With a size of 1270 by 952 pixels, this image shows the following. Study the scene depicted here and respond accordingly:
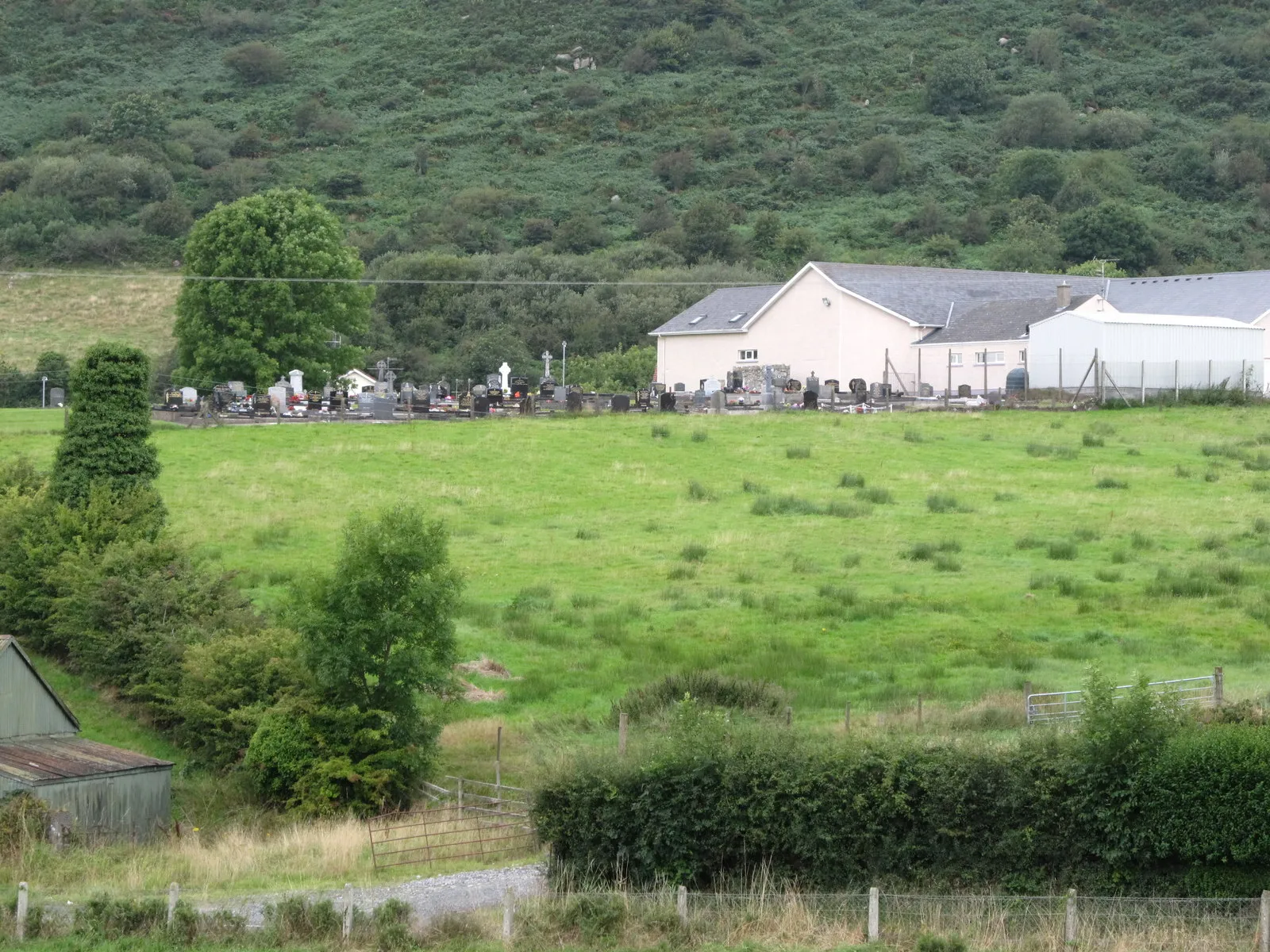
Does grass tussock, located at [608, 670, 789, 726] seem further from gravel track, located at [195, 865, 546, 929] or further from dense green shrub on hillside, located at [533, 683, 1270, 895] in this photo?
gravel track, located at [195, 865, 546, 929]

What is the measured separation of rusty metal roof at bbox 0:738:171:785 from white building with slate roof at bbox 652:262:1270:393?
135ft

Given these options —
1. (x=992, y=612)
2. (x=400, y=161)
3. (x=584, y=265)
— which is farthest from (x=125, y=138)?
(x=992, y=612)

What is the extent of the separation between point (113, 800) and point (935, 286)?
2109 inches

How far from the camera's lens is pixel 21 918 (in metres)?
17.4

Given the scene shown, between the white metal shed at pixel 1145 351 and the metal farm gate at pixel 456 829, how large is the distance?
132ft

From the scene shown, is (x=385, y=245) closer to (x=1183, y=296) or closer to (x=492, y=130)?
(x=492, y=130)

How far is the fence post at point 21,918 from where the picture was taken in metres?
17.3

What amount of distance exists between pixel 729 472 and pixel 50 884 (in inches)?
1056

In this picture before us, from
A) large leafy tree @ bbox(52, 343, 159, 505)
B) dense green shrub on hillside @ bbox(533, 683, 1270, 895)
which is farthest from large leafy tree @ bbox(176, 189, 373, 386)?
dense green shrub on hillside @ bbox(533, 683, 1270, 895)

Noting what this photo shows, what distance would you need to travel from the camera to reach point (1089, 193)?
12950 cm

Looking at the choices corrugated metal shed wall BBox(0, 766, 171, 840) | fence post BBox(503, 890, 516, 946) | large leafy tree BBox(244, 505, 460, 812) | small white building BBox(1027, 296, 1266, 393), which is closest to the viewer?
fence post BBox(503, 890, 516, 946)

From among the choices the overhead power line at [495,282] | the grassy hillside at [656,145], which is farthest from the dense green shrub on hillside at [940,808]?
the grassy hillside at [656,145]

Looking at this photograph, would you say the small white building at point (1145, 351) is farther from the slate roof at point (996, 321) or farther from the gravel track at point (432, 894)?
the gravel track at point (432, 894)

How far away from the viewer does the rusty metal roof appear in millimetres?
22984
